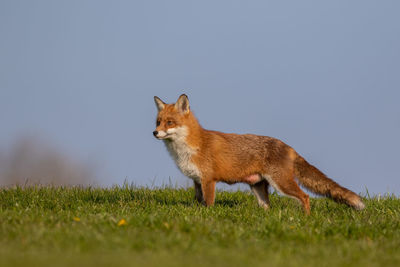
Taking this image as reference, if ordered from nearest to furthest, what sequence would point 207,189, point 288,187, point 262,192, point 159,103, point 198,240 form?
1. point 198,240
2. point 207,189
3. point 288,187
4. point 159,103
5. point 262,192

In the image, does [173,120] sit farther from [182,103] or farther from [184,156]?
[184,156]

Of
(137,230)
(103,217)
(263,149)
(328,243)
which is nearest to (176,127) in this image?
(263,149)

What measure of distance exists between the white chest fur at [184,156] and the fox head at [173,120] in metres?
0.13

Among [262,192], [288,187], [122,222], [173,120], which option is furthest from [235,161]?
[122,222]

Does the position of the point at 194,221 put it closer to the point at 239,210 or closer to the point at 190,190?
the point at 239,210

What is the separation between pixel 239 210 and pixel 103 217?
2.90 m

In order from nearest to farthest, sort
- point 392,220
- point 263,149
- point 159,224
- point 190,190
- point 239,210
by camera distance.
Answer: point 159,224 → point 392,220 → point 239,210 → point 263,149 → point 190,190

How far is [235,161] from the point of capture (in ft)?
31.1

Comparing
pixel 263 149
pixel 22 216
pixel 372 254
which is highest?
pixel 263 149

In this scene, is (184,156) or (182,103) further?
(182,103)

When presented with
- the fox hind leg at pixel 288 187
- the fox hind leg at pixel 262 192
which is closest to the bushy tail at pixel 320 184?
the fox hind leg at pixel 288 187

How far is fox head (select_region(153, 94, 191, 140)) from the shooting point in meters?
9.15

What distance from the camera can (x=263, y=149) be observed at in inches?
377

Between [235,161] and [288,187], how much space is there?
3.89ft
